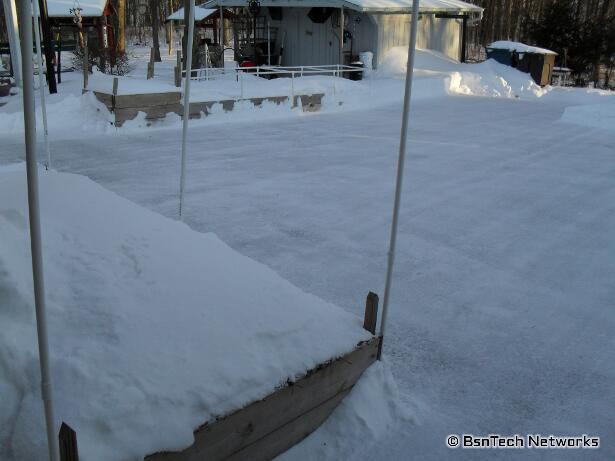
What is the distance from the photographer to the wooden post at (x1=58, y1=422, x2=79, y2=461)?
205cm

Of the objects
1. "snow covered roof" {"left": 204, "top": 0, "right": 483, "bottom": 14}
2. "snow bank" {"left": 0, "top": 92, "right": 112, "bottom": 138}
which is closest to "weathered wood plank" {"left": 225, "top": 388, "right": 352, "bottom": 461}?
"snow bank" {"left": 0, "top": 92, "right": 112, "bottom": 138}

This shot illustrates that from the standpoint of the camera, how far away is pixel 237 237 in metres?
6.19

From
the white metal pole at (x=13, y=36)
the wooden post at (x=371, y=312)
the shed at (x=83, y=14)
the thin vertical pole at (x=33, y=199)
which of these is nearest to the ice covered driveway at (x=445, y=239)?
the wooden post at (x=371, y=312)

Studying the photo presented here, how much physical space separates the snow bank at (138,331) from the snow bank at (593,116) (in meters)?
14.0

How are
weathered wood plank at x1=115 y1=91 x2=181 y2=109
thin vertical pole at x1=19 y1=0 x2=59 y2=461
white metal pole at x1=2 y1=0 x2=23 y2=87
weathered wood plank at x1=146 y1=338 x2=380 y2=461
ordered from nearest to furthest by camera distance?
thin vertical pole at x1=19 y1=0 x2=59 y2=461 < weathered wood plank at x1=146 y1=338 x2=380 y2=461 < weathered wood plank at x1=115 y1=91 x2=181 y2=109 < white metal pole at x1=2 y1=0 x2=23 y2=87

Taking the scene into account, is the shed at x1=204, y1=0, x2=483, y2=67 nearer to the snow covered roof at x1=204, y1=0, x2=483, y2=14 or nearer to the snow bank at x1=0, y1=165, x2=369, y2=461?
the snow covered roof at x1=204, y1=0, x2=483, y2=14

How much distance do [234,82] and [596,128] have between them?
9660 millimetres

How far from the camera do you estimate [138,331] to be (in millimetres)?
2787

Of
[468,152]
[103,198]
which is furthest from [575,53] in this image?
[103,198]

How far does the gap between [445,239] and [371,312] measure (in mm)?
3244

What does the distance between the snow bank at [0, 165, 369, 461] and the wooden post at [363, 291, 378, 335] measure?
70mm

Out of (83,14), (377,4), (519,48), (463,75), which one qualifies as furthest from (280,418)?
(83,14)

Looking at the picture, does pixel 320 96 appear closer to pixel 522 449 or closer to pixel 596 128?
pixel 596 128

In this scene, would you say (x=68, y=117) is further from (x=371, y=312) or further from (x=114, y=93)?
(x=371, y=312)
